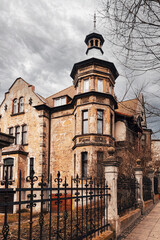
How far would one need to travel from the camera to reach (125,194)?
866cm

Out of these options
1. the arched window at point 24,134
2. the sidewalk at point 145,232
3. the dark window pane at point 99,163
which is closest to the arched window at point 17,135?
the arched window at point 24,134

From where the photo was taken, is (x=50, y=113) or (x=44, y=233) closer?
(x=44, y=233)

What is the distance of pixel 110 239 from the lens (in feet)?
19.2

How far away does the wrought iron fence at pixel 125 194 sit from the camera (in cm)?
754

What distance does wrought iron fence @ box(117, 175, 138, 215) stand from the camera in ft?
24.7

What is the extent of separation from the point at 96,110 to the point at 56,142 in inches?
216

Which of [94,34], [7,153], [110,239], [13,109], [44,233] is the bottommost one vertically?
[44,233]

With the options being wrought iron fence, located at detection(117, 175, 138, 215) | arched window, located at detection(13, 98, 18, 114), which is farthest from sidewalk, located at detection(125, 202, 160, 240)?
arched window, located at detection(13, 98, 18, 114)

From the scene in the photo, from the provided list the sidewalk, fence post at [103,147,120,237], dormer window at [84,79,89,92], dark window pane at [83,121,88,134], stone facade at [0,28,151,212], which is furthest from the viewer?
dormer window at [84,79,89,92]

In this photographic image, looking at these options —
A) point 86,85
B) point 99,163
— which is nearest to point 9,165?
point 99,163

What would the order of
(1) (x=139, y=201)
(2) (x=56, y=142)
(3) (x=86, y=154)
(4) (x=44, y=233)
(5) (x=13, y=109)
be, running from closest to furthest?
(4) (x=44, y=233) < (1) (x=139, y=201) < (3) (x=86, y=154) < (2) (x=56, y=142) < (5) (x=13, y=109)

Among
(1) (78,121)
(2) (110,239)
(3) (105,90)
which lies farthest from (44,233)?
(3) (105,90)

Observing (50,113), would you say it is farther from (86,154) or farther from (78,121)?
(86,154)

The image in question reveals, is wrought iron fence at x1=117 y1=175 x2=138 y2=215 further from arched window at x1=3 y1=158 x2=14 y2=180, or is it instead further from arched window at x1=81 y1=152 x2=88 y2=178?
arched window at x1=3 y1=158 x2=14 y2=180
